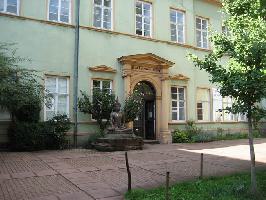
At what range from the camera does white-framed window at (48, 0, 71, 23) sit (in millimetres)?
14844

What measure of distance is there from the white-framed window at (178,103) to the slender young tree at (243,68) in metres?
10.4

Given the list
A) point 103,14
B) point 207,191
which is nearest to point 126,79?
point 103,14

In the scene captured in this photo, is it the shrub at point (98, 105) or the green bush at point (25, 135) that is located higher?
the shrub at point (98, 105)

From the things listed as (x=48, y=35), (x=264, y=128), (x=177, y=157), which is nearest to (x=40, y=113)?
(x=48, y=35)

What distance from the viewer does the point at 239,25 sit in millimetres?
7914

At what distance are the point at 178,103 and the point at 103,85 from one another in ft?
16.2

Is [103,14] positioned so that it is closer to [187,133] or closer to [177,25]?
[177,25]

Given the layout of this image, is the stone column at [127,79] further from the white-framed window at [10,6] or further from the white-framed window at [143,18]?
the white-framed window at [10,6]

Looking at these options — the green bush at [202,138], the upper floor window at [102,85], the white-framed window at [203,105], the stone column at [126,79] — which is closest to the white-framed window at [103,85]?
the upper floor window at [102,85]

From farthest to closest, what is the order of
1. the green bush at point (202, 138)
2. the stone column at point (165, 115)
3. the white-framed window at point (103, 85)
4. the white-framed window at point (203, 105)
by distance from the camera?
1. the white-framed window at point (203, 105)
2. the green bush at point (202, 138)
3. the stone column at point (165, 115)
4. the white-framed window at point (103, 85)

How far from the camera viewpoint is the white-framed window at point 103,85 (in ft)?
50.7

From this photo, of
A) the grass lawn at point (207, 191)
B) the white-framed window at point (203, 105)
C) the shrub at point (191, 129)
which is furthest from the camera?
the white-framed window at point (203, 105)

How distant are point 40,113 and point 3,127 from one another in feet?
5.27

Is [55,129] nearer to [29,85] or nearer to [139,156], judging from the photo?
[29,85]
